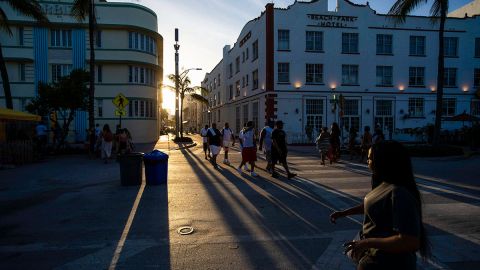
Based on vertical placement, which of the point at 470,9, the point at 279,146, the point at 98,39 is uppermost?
the point at 470,9

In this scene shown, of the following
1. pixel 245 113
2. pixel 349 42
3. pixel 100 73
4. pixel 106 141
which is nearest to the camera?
pixel 106 141

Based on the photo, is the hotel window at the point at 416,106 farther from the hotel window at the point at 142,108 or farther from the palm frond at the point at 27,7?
the palm frond at the point at 27,7

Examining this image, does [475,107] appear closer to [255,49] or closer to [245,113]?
[255,49]

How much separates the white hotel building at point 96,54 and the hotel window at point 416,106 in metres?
23.4

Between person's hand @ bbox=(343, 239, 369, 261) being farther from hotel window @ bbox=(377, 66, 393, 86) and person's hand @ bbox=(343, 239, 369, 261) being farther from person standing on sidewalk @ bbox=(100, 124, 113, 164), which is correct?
hotel window @ bbox=(377, 66, 393, 86)

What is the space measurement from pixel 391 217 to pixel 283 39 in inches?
1225

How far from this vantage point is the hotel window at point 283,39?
1262 inches

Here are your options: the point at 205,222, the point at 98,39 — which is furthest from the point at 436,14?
the point at 98,39

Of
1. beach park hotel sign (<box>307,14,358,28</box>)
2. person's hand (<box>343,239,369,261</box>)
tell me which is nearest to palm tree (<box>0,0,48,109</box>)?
beach park hotel sign (<box>307,14,358,28</box>)

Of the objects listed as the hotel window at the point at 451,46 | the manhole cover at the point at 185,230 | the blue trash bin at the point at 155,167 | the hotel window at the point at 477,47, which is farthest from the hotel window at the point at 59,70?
the hotel window at the point at 477,47

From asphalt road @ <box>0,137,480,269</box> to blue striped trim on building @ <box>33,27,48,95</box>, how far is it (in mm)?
22798

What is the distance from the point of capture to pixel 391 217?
235cm

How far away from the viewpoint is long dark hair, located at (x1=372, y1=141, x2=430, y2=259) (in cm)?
235

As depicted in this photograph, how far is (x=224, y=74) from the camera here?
52781mm
